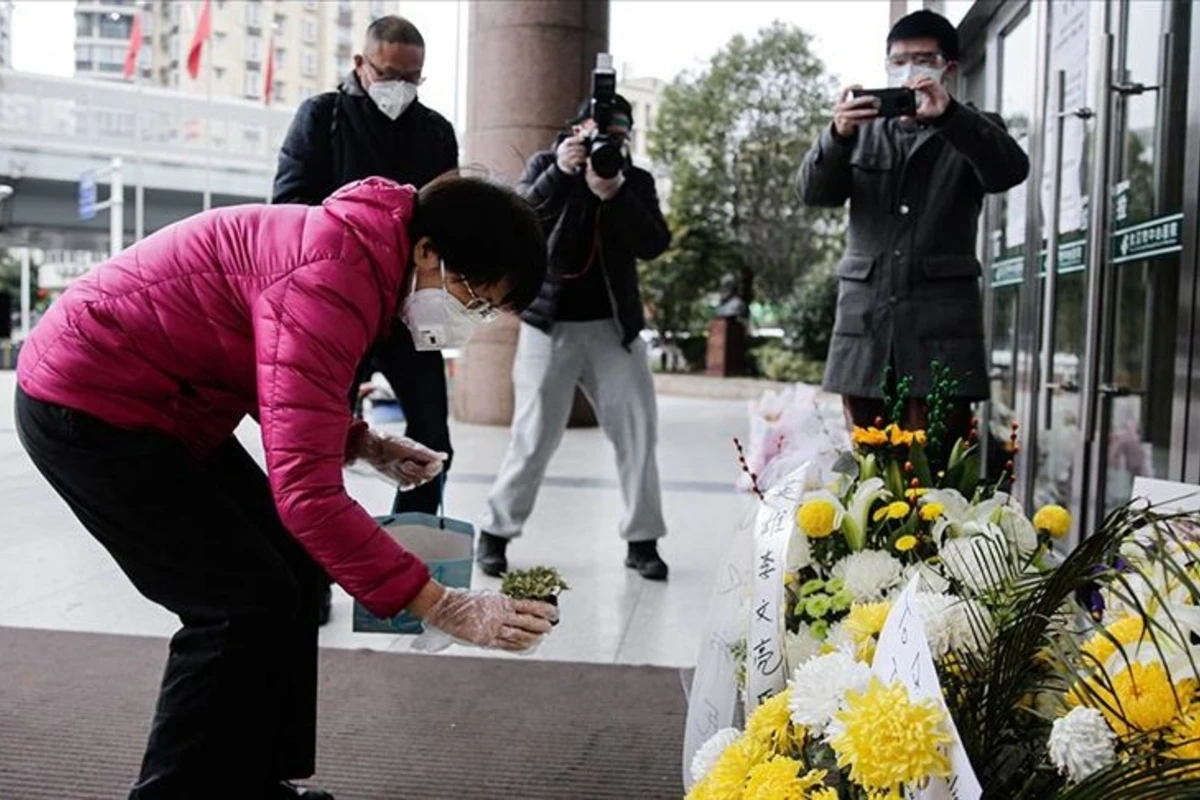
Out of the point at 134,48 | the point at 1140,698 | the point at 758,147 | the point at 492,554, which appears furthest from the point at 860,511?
the point at 134,48

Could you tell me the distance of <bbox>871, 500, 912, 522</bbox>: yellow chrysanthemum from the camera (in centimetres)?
165

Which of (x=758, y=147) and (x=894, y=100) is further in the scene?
(x=758, y=147)

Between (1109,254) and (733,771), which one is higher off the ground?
(1109,254)

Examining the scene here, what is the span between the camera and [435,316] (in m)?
1.71

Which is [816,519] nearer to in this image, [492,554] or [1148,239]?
[1148,239]

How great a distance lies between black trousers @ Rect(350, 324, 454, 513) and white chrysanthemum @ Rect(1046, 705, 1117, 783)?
226 centimetres

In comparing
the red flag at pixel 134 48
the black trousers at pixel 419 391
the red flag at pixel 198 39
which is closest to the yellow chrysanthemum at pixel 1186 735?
the black trousers at pixel 419 391

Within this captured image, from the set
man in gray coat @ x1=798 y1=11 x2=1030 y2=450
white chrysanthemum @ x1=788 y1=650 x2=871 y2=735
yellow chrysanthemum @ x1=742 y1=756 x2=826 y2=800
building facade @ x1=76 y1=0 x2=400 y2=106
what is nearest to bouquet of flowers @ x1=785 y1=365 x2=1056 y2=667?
white chrysanthemum @ x1=788 y1=650 x2=871 y2=735

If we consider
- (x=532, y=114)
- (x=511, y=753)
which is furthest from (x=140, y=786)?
(x=532, y=114)

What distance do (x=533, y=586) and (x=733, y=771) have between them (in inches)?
22.1

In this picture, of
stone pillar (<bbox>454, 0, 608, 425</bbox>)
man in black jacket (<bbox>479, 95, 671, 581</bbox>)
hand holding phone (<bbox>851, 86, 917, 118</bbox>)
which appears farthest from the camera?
stone pillar (<bbox>454, 0, 608, 425</bbox>)

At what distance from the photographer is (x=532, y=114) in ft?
26.0

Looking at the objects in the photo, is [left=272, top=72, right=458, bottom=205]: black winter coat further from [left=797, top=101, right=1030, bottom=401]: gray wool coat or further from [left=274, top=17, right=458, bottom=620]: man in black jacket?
[left=797, top=101, right=1030, bottom=401]: gray wool coat

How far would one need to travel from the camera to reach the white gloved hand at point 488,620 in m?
1.56
